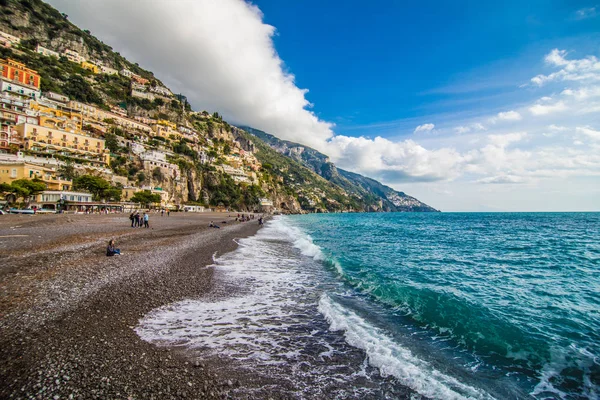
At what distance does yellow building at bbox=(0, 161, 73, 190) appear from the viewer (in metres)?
46.9

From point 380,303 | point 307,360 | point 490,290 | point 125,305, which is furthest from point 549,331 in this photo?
point 125,305

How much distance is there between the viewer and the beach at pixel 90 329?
4.13 m

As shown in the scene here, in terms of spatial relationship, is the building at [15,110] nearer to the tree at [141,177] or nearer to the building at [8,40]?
the tree at [141,177]

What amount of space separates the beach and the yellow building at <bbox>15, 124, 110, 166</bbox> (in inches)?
2680

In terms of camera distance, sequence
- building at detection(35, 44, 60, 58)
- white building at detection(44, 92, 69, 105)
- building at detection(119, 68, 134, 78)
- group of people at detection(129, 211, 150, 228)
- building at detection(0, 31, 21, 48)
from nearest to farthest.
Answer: group of people at detection(129, 211, 150, 228), white building at detection(44, 92, 69, 105), building at detection(0, 31, 21, 48), building at detection(35, 44, 60, 58), building at detection(119, 68, 134, 78)

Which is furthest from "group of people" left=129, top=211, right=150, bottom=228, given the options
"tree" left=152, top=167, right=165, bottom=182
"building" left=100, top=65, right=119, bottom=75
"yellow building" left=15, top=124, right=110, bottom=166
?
"building" left=100, top=65, right=119, bottom=75

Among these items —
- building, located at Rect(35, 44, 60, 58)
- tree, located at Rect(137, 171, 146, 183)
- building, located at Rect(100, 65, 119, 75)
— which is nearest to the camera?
tree, located at Rect(137, 171, 146, 183)

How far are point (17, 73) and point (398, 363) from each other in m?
119

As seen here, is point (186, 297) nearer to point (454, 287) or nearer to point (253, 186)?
point (454, 287)

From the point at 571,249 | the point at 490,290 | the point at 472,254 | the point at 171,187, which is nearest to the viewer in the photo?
the point at 490,290

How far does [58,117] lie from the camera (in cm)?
7200

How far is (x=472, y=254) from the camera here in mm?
21812

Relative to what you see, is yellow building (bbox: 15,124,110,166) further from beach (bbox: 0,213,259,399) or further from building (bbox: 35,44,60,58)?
building (bbox: 35,44,60,58)

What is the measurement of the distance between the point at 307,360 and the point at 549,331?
7.66 metres
